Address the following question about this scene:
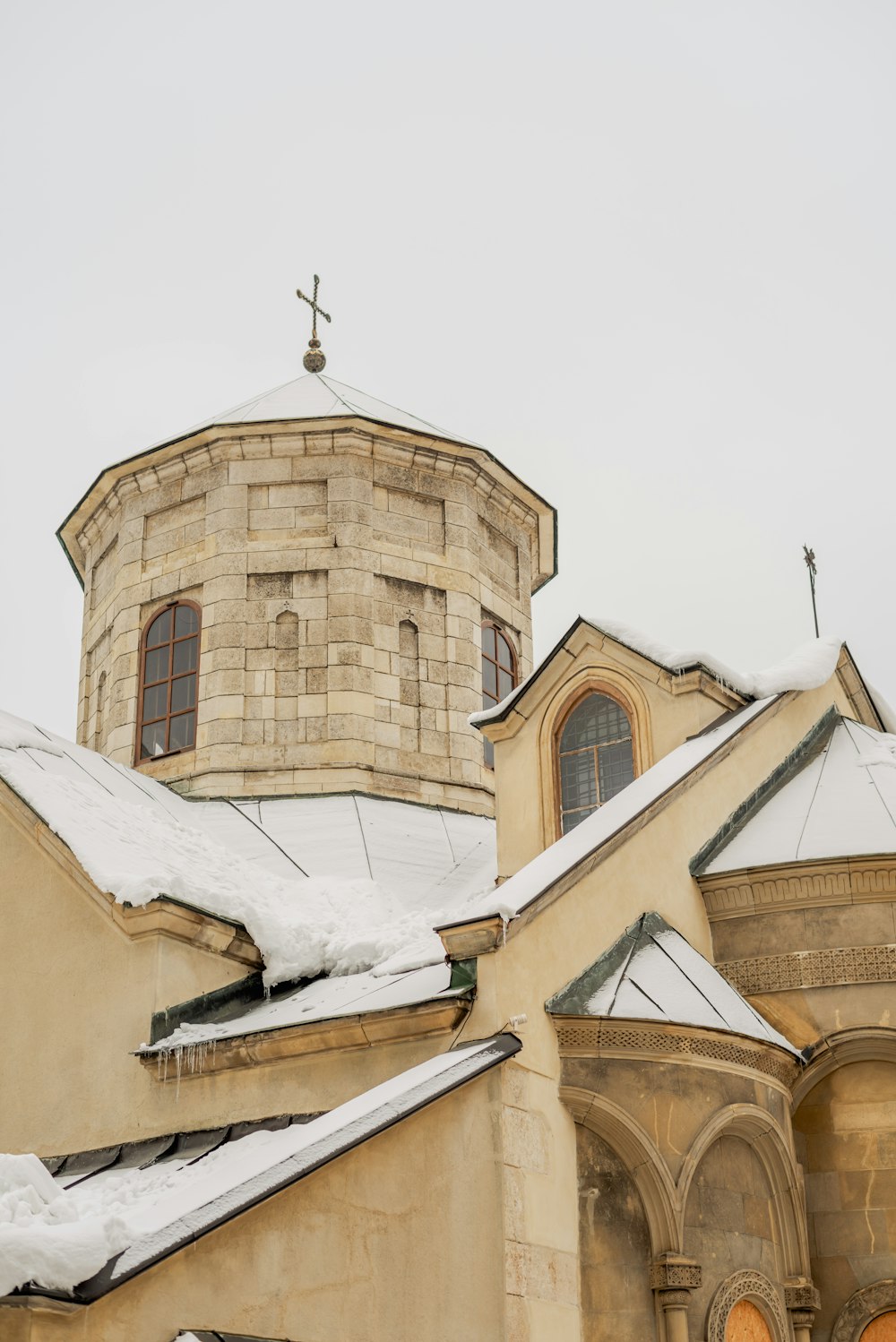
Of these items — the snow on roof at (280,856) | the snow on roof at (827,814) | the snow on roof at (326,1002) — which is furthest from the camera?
the snow on roof at (280,856)

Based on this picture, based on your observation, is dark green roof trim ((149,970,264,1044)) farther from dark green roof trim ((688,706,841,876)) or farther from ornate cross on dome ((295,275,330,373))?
ornate cross on dome ((295,275,330,373))

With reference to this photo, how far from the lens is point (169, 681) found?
791 inches

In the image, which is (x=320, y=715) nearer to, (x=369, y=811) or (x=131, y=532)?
(x=369, y=811)

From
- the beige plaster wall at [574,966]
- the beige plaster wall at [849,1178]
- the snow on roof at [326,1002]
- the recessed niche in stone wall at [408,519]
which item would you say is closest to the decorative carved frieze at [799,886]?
the beige plaster wall at [574,966]

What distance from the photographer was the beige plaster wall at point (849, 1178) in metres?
12.3

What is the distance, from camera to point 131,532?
21.0 m

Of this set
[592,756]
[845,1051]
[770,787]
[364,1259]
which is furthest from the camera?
[592,756]

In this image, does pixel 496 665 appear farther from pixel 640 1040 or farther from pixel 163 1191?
pixel 163 1191

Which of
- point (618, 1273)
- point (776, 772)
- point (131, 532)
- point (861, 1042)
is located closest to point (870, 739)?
point (776, 772)

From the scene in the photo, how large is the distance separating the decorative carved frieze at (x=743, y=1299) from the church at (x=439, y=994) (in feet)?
0.09

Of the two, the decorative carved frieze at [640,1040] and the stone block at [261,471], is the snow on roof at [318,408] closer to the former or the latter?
the stone block at [261,471]

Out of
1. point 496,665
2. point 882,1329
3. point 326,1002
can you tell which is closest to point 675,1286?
point 882,1329

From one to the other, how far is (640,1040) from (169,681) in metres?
10.3

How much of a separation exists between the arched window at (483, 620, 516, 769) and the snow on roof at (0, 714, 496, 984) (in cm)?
230
